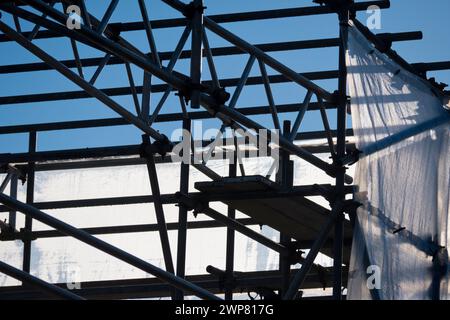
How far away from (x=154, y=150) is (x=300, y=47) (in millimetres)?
3419

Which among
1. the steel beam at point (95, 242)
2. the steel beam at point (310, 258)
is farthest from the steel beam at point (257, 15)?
the steel beam at point (95, 242)

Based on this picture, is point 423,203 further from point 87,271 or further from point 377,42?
point 87,271

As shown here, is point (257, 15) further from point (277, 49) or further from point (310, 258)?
point (310, 258)

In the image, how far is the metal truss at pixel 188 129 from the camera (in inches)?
494

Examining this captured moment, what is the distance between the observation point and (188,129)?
1452 cm

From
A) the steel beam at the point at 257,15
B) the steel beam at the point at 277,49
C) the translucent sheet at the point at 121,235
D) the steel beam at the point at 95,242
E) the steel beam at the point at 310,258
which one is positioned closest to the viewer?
the steel beam at the point at 95,242

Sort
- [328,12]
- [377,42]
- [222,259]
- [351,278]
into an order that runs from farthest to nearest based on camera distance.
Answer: [222,259] < [328,12] < [377,42] < [351,278]

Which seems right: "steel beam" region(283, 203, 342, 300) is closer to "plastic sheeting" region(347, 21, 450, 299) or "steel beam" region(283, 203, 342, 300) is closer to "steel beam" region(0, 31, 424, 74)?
"plastic sheeting" region(347, 21, 450, 299)

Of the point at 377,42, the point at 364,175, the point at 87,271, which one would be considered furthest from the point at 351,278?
the point at 87,271

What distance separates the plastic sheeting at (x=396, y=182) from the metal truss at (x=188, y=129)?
1.02 feet

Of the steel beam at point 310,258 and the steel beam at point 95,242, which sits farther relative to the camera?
the steel beam at point 310,258

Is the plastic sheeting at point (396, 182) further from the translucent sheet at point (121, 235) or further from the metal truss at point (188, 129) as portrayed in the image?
the translucent sheet at point (121, 235)

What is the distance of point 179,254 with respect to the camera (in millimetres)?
14109
